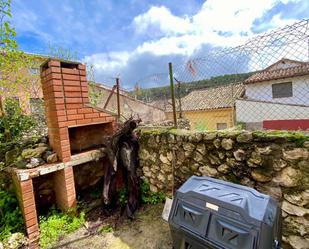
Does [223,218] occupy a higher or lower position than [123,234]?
higher

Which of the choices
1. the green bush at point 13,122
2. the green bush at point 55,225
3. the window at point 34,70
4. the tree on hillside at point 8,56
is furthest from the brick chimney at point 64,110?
the window at point 34,70

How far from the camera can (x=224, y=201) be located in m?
1.28

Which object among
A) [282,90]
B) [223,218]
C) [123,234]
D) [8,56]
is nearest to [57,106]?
[123,234]

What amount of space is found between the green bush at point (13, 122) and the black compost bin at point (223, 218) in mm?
4983

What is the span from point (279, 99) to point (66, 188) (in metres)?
14.5

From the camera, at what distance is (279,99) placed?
13188 mm

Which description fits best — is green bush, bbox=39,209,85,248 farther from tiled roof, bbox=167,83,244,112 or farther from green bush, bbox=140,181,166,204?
tiled roof, bbox=167,83,244,112

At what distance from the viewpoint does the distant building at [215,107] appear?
12.7m

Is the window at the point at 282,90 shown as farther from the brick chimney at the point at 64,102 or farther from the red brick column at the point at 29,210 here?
the red brick column at the point at 29,210

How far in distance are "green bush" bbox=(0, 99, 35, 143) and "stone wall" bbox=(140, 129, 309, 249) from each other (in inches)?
170

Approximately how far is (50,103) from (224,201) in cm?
286

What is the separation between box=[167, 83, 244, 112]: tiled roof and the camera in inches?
515

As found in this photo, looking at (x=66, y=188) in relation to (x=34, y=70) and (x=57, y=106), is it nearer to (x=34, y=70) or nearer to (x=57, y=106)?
(x=57, y=106)

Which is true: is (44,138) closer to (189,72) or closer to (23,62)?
(23,62)
